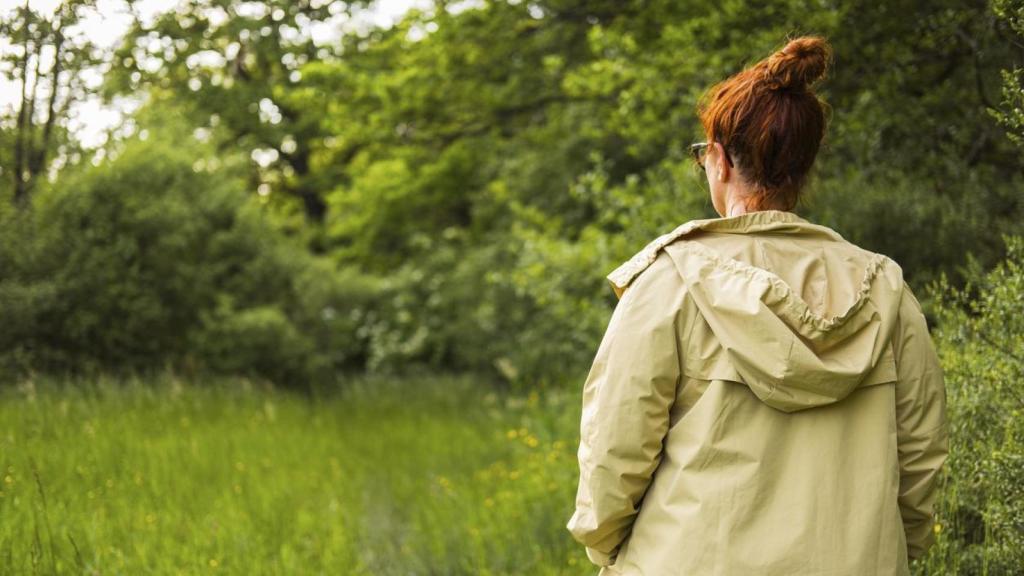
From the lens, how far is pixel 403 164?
1170cm

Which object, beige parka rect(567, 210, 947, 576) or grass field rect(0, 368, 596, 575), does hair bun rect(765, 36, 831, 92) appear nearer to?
beige parka rect(567, 210, 947, 576)

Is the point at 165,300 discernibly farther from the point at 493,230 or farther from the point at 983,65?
the point at 983,65

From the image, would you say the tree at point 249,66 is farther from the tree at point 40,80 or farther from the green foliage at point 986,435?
the green foliage at point 986,435

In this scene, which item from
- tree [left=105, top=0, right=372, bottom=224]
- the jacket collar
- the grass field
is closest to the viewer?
the jacket collar

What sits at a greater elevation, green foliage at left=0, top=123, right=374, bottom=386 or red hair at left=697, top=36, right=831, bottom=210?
red hair at left=697, top=36, right=831, bottom=210

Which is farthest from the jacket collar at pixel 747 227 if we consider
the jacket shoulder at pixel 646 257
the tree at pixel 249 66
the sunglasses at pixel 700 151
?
the tree at pixel 249 66

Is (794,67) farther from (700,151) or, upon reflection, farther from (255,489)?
(255,489)

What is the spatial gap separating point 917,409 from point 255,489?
181 inches

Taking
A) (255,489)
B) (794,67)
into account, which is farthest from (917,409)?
(255,489)

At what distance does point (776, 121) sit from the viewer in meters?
2.10

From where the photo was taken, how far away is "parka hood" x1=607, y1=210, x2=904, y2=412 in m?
1.92

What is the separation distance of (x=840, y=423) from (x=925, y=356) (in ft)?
0.93

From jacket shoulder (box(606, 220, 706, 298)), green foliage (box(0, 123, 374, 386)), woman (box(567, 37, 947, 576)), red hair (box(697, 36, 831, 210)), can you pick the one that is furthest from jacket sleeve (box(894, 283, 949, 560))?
green foliage (box(0, 123, 374, 386))

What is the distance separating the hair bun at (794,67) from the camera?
2.10m
